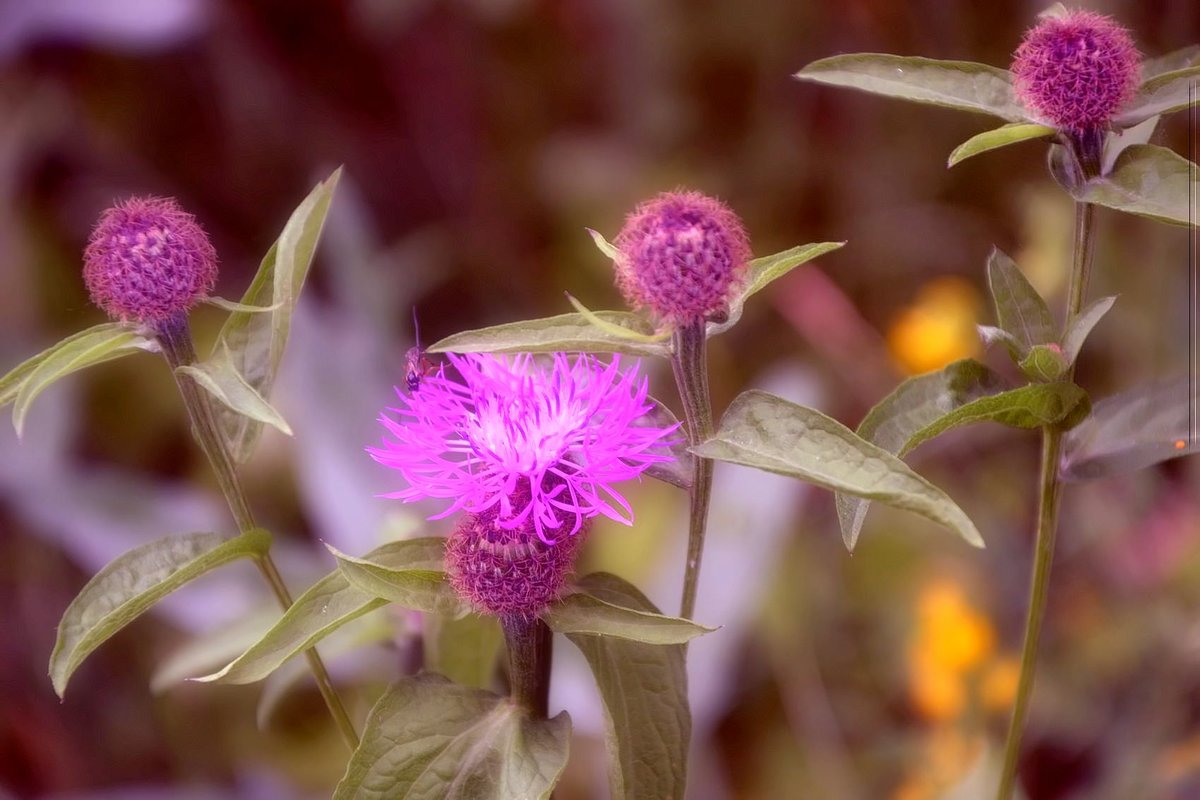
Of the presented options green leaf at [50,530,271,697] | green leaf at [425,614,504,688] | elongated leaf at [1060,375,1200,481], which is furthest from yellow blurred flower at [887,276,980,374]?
green leaf at [50,530,271,697]

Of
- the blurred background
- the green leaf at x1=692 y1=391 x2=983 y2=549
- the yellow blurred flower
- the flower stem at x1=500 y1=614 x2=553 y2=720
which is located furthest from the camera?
the yellow blurred flower

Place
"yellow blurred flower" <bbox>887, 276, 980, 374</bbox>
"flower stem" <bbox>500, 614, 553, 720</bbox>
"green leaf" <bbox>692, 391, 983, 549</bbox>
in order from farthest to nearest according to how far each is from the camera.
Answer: "yellow blurred flower" <bbox>887, 276, 980, 374</bbox> → "flower stem" <bbox>500, 614, 553, 720</bbox> → "green leaf" <bbox>692, 391, 983, 549</bbox>

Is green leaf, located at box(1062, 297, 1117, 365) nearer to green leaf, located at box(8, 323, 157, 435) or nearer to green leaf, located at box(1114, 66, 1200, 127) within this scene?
green leaf, located at box(1114, 66, 1200, 127)

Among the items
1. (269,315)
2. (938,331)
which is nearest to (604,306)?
(938,331)

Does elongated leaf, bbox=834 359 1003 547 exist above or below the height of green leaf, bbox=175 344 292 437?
below

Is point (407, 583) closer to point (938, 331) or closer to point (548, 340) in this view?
point (548, 340)

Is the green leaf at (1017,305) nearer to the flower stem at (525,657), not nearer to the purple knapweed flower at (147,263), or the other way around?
the flower stem at (525,657)

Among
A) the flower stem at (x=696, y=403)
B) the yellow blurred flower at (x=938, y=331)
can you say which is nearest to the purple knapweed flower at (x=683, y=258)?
the flower stem at (x=696, y=403)

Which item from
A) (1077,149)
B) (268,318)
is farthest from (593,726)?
(1077,149)
